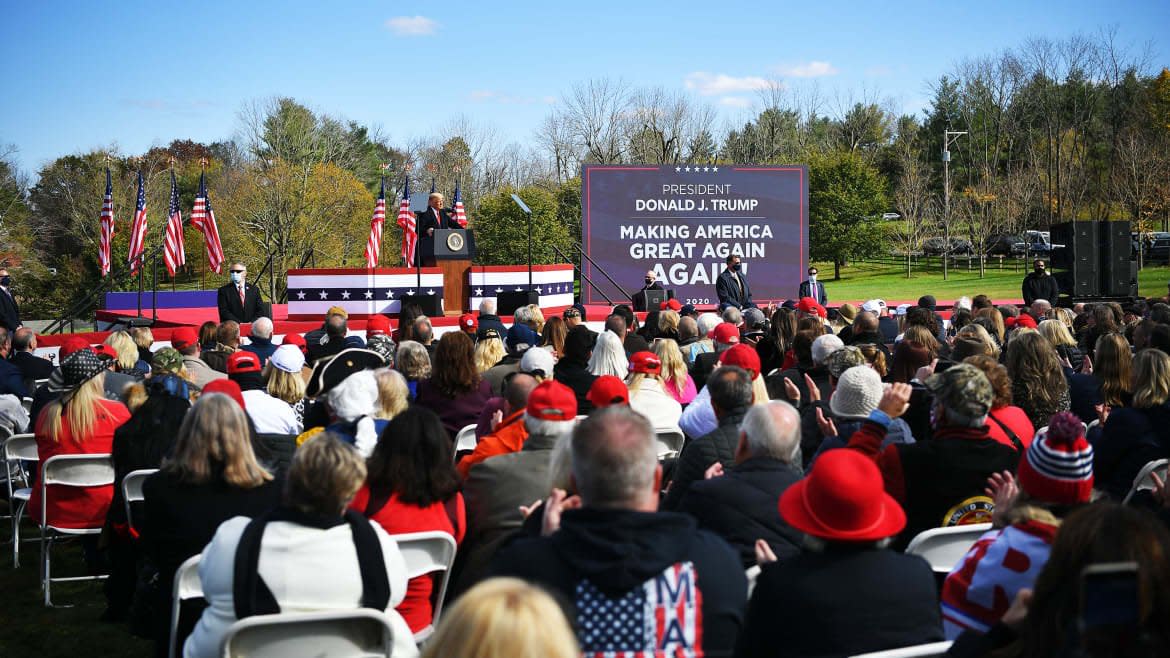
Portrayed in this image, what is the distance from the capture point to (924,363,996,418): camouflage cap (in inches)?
163

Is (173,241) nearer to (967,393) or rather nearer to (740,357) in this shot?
(740,357)

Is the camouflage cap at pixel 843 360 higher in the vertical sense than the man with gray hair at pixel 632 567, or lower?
higher

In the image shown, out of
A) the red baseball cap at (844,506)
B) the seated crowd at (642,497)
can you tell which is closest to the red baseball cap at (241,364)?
the seated crowd at (642,497)

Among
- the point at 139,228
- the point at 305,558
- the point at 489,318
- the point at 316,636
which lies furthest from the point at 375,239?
the point at 316,636

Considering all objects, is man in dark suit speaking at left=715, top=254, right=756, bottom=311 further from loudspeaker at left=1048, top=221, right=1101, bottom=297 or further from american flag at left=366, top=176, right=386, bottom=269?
american flag at left=366, top=176, right=386, bottom=269

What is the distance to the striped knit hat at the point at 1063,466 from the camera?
10.1 ft

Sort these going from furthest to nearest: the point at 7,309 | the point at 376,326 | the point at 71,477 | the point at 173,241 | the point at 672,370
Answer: the point at 173,241 < the point at 7,309 < the point at 376,326 < the point at 672,370 < the point at 71,477

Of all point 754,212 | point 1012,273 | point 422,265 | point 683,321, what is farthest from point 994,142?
point 683,321

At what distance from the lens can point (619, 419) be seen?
2.71m

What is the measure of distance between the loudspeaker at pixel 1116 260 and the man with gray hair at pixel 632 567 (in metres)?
16.6

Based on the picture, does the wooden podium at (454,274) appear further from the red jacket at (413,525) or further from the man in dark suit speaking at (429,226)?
the red jacket at (413,525)

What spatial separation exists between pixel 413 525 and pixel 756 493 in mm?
1268

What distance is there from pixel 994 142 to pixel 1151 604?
200 feet

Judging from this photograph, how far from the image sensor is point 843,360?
234 inches
